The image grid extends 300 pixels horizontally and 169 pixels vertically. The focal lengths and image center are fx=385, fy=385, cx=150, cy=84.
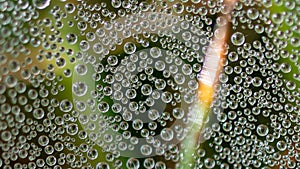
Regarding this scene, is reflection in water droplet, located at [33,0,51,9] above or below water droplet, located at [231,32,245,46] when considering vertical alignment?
above

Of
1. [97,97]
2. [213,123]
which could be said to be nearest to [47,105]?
[97,97]

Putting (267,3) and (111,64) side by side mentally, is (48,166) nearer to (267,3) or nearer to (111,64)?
(111,64)

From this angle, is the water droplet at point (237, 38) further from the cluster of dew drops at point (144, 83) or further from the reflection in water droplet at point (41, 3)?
the reflection in water droplet at point (41, 3)

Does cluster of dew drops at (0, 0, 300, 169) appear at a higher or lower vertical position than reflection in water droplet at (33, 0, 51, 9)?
lower

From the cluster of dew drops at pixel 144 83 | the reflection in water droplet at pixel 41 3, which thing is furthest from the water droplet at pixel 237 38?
the reflection in water droplet at pixel 41 3

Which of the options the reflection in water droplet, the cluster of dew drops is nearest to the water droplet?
the cluster of dew drops

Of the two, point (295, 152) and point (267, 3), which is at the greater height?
point (267, 3)

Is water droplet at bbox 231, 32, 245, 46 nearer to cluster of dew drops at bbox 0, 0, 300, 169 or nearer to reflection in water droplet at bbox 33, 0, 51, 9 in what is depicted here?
cluster of dew drops at bbox 0, 0, 300, 169
